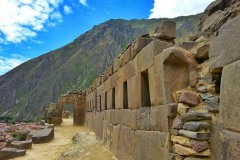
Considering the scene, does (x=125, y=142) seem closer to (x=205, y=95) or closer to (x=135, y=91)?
(x=135, y=91)

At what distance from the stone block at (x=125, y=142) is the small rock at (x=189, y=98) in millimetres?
2869

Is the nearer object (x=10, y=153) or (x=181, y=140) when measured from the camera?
(x=181, y=140)

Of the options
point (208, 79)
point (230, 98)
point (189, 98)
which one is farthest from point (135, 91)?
point (230, 98)

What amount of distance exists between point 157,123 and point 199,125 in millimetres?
1617

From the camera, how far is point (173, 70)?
509 cm

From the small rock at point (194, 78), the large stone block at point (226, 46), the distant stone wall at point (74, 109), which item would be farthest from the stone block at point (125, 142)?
the distant stone wall at point (74, 109)

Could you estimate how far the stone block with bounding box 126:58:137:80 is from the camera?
23.6 ft

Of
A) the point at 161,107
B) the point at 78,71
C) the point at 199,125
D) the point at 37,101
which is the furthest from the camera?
the point at 78,71

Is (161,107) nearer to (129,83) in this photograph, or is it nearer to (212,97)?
(212,97)

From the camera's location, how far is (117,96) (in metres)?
9.27

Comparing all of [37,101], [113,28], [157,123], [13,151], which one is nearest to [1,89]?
[37,101]

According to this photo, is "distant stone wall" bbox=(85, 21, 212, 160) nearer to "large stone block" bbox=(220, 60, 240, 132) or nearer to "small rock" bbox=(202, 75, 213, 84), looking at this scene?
"small rock" bbox=(202, 75, 213, 84)

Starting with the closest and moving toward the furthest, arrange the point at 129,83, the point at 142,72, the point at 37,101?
the point at 142,72, the point at 129,83, the point at 37,101

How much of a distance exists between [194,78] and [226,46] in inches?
47.5
